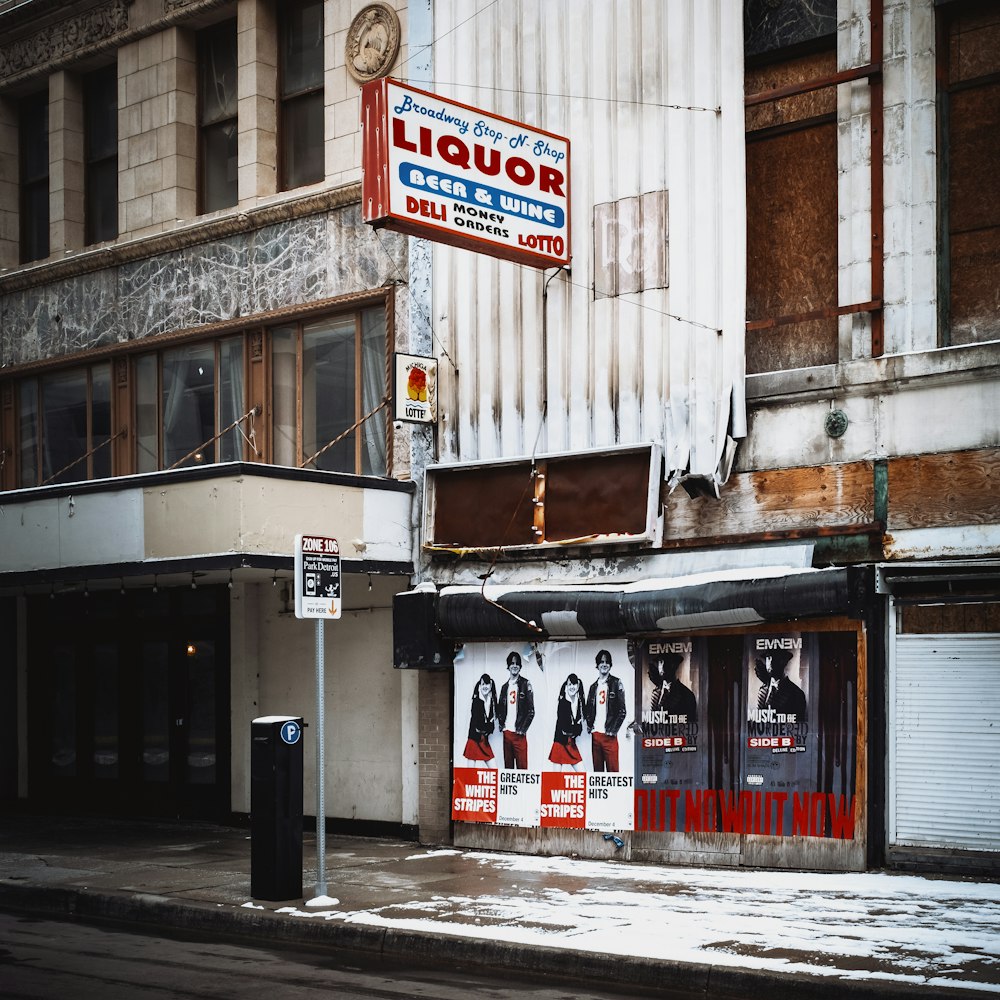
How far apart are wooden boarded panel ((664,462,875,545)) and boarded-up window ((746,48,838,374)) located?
1.08m

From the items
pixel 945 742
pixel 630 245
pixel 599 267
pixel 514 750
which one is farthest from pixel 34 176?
pixel 945 742

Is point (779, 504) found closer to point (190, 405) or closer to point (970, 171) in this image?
point (970, 171)

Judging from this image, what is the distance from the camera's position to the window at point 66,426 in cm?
2028

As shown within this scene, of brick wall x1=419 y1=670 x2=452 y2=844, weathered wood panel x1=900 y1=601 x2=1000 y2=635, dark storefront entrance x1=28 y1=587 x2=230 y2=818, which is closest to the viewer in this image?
weathered wood panel x1=900 y1=601 x2=1000 y2=635

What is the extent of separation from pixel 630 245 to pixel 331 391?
15.1ft

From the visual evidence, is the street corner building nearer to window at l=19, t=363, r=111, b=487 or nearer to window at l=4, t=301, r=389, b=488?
window at l=4, t=301, r=389, b=488

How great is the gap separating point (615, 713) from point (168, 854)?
5.00 metres

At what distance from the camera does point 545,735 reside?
15.1m

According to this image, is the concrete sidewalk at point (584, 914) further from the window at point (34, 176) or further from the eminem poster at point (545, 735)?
the window at point (34, 176)

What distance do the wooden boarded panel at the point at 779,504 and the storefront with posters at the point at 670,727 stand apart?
0.67 meters

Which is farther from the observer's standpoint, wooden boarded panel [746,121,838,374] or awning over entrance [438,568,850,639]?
wooden boarded panel [746,121,838,374]

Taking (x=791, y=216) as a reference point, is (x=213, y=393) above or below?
below

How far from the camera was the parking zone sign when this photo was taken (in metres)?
12.2

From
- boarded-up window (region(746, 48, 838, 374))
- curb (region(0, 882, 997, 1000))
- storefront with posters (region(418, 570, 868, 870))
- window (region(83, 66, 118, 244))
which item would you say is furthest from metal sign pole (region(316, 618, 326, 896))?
window (region(83, 66, 118, 244))
